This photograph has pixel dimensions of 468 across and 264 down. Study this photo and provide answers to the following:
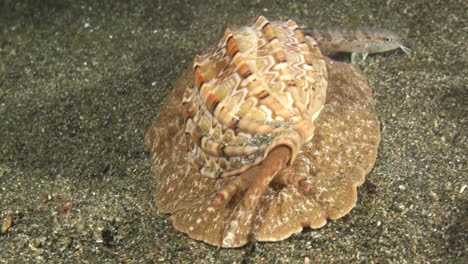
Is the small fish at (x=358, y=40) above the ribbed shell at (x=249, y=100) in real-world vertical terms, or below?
below

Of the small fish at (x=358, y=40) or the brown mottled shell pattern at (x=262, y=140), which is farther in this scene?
the small fish at (x=358, y=40)

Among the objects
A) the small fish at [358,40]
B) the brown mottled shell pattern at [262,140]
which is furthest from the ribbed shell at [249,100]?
the small fish at [358,40]

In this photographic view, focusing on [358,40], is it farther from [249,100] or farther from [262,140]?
[262,140]

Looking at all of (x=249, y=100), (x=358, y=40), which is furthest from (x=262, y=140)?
(x=358, y=40)

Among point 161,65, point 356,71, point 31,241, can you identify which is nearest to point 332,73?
point 356,71

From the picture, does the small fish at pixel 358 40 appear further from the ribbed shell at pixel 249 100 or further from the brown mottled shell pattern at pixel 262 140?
the ribbed shell at pixel 249 100

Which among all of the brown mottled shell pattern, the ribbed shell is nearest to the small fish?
the brown mottled shell pattern

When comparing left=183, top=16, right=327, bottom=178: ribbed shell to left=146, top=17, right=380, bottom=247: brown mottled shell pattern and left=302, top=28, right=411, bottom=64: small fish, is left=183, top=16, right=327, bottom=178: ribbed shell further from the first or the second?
left=302, top=28, right=411, bottom=64: small fish
